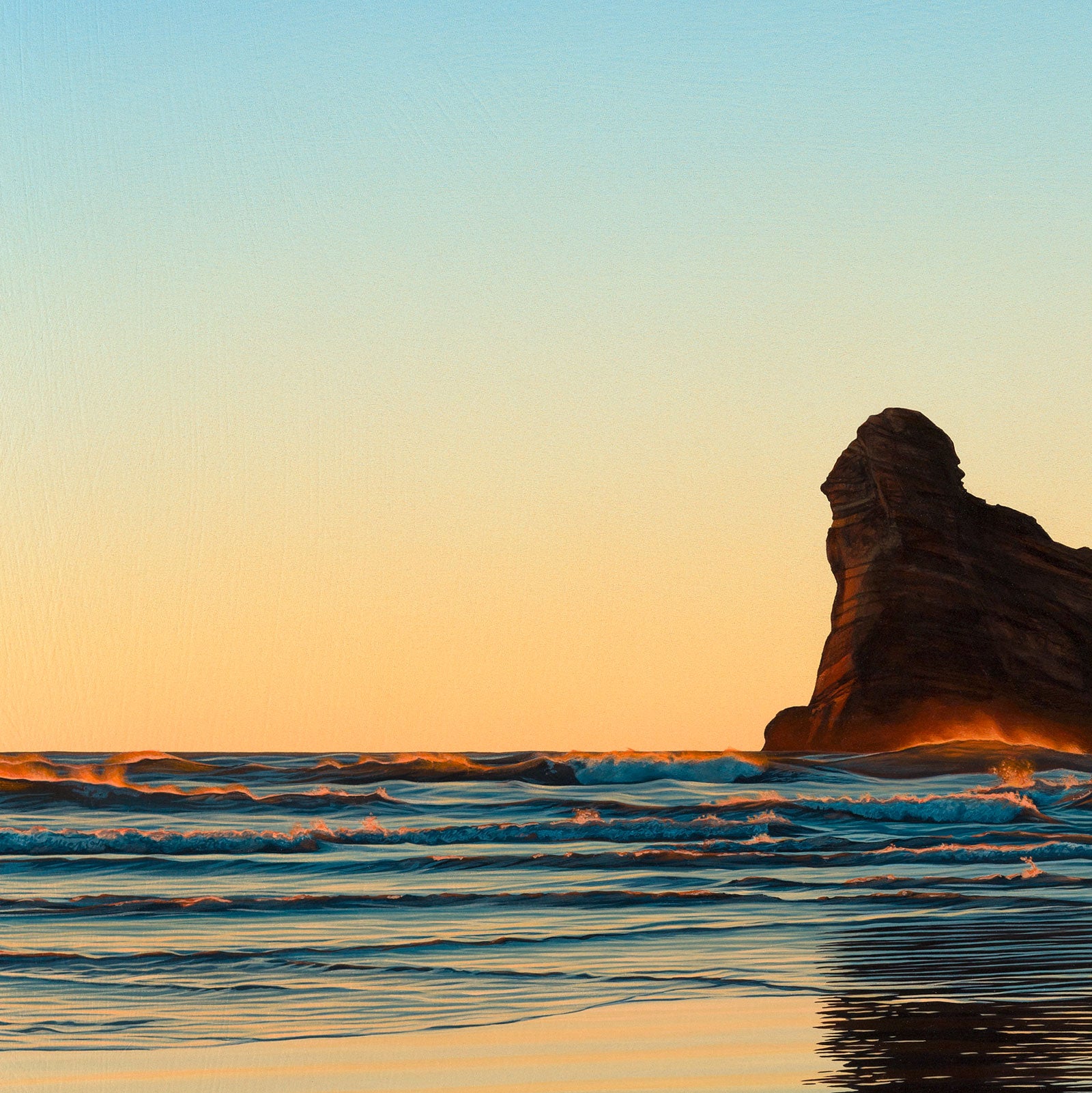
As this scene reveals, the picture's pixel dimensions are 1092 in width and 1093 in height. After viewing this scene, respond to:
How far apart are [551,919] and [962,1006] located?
4858mm

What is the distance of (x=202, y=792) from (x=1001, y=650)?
3666 centimetres

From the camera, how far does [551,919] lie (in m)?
13.5

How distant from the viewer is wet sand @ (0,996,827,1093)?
25.1 feet

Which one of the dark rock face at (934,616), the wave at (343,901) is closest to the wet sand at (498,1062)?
the wave at (343,901)

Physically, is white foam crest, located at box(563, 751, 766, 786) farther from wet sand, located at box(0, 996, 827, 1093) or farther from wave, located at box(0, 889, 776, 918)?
wet sand, located at box(0, 996, 827, 1093)

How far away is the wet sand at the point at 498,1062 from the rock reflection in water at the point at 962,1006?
0.35m

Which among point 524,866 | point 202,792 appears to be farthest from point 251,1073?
point 202,792

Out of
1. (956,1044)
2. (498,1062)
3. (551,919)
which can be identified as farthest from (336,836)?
(956,1044)

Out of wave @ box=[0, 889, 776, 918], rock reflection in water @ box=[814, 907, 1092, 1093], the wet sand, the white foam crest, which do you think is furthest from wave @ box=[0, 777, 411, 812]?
the wet sand

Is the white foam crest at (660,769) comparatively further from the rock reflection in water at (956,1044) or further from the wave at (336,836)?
the rock reflection in water at (956,1044)

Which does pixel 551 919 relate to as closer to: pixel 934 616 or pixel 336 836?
pixel 336 836

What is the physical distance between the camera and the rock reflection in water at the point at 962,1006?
25.1 feet

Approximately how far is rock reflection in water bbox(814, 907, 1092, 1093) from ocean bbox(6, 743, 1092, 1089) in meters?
0.03

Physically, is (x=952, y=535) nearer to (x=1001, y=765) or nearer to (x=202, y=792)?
(x=1001, y=765)
